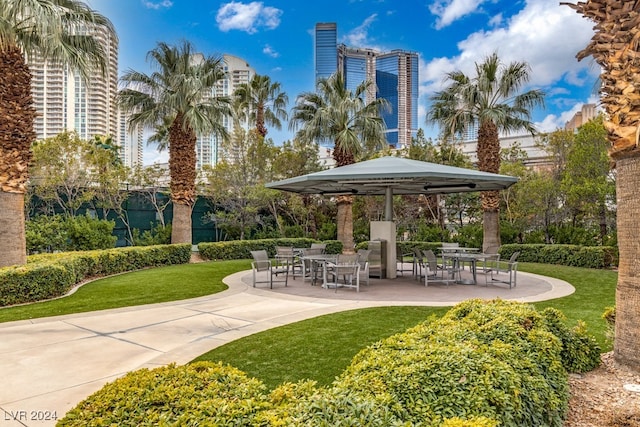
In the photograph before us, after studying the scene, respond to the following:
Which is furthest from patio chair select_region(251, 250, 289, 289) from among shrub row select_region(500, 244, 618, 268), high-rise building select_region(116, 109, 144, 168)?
high-rise building select_region(116, 109, 144, 168)

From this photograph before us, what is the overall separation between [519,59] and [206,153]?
20.4 m

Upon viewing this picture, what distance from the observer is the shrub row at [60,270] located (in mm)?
8344

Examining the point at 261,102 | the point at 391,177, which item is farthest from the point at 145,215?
the point at 391,177

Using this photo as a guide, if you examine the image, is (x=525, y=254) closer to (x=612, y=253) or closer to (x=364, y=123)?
(x=612, y=253)

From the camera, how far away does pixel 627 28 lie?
14.1 ft

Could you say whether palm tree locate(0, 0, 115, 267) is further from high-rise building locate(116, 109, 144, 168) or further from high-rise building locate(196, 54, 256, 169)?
high-rise building locate(116, 109, 144, 168)

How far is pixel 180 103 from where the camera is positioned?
1563cm

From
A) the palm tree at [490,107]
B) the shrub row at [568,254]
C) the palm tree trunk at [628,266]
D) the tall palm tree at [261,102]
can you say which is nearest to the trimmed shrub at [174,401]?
the palm tree trunk at [628,266]

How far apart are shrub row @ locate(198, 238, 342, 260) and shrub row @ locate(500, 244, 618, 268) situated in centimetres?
744

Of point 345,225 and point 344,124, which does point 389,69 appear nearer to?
point 344,124

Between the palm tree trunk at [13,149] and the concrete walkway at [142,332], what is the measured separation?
11.7ft

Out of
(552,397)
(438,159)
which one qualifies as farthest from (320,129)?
A: (552,397)

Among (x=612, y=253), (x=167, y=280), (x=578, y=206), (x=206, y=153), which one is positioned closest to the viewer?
(x=167, y=280)

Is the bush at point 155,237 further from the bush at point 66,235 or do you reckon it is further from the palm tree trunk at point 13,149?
the palm tree trunk at point 13,149
